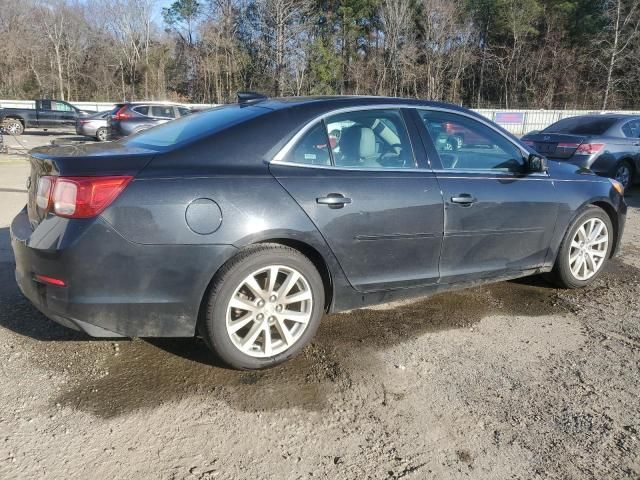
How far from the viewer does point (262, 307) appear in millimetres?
3008

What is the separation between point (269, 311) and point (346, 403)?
0.67 meters

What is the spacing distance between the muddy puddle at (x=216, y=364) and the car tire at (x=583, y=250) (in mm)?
440

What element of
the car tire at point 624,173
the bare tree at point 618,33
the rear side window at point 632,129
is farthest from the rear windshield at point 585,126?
the bare tree at point 618,33

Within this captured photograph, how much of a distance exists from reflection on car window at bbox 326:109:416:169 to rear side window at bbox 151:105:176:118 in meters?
15.5

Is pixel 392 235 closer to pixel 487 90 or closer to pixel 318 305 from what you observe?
pixel 318 305

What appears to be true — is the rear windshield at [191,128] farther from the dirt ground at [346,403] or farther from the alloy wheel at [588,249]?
the alloy wheel at [588,249]

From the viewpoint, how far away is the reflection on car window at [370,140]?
10.8 ft

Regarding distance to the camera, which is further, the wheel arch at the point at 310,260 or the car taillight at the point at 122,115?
the car taillight at the point at 122,115

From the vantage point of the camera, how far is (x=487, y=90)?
51.8 m

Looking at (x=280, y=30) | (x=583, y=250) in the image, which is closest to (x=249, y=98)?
(x=583, y=250)

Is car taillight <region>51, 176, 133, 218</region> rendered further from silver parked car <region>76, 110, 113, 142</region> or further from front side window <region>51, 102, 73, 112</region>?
front side window <region>51, 102, 73, 112</region>

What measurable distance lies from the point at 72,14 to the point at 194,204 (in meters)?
53.0

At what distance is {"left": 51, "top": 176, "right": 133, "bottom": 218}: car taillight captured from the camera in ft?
8.58

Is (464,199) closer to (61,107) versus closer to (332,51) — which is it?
(61,107)
